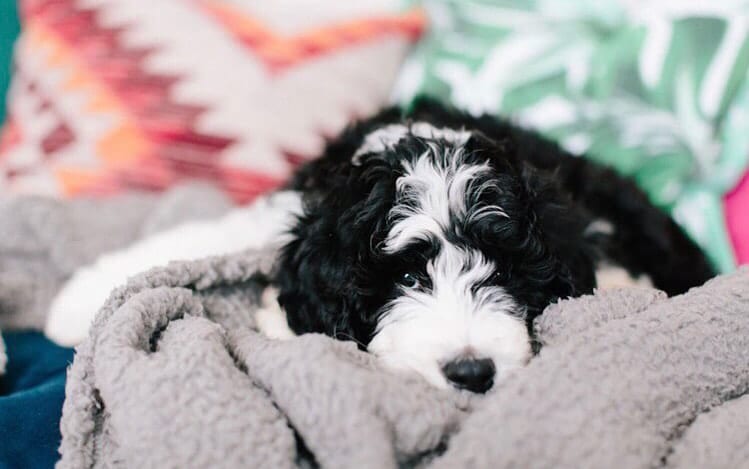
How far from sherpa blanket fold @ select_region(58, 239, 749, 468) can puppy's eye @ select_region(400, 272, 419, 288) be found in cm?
27

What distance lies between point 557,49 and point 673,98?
1.52ft

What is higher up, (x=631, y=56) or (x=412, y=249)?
(x=631, y=56)

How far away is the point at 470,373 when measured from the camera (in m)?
1.33

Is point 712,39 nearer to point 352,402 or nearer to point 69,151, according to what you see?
point 352,402

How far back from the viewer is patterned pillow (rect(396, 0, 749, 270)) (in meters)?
2.12

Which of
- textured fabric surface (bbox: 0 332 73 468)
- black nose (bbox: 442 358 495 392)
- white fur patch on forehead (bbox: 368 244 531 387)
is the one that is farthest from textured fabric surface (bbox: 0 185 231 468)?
black nose (bbox: 442 358 495 392)

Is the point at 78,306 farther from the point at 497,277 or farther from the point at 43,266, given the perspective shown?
the point at 497,277

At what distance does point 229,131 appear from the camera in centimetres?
265

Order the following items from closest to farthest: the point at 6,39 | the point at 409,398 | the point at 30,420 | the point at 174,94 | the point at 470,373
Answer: the point at 409,398 < the point at 470,373 < the point at 30,420 < the point at 174,94 < the point at 6,39

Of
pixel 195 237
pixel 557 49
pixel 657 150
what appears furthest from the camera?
pixel 557 49

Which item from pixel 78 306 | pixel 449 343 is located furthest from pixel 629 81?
pixel 78 306

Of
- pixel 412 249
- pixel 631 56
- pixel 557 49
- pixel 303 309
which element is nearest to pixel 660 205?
pixel 631 56

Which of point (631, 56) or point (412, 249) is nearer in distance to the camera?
point (412, 249)

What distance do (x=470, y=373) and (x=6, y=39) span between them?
9.07 ft
